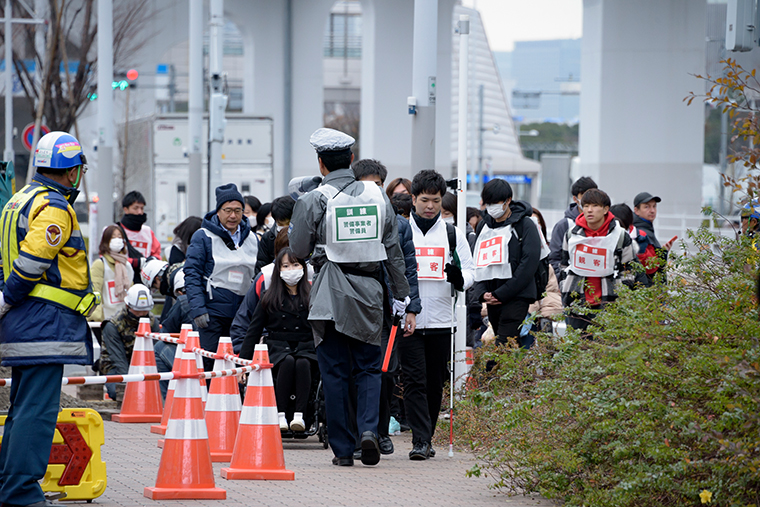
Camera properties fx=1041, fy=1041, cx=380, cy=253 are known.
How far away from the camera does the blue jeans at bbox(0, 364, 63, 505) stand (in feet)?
17.4

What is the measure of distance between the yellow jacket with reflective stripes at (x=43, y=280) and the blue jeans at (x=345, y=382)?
6.20 feet

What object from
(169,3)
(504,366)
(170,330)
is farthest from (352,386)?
(169,3)

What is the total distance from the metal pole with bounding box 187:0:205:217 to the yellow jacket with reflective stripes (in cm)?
1603

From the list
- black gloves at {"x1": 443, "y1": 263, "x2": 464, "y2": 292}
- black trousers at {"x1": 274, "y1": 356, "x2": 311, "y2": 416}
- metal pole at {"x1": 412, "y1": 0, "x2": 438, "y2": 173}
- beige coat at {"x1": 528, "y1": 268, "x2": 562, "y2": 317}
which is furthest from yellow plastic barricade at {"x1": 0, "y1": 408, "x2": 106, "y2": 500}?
metal pole at {"x1": 412, "y1": 0, "x2": 438, "y2": 173}

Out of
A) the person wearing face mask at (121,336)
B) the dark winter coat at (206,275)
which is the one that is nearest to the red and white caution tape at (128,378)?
the dark winter coat at (206,275)

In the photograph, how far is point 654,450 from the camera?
4.93m

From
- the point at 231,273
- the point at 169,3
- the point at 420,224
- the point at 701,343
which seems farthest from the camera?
the point at 169,3

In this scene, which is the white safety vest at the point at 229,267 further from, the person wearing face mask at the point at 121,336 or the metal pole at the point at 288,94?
the metal pole at the point at 288,94

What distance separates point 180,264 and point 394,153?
1506cm

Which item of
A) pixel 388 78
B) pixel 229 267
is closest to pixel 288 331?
pixel 229 267

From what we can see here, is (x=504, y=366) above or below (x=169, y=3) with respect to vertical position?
below

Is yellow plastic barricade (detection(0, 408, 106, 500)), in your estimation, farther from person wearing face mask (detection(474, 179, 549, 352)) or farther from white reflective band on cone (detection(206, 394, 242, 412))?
person wearing face mask (detection(474, 179, 549, 352))

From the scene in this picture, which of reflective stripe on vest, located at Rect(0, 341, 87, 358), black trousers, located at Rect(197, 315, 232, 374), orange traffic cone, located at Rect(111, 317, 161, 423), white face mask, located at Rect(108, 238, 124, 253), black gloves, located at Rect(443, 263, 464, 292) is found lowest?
orange traffic cone, located at Rect(111, 317, 161, 423)

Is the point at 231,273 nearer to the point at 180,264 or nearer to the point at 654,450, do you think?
the point at 180,264
